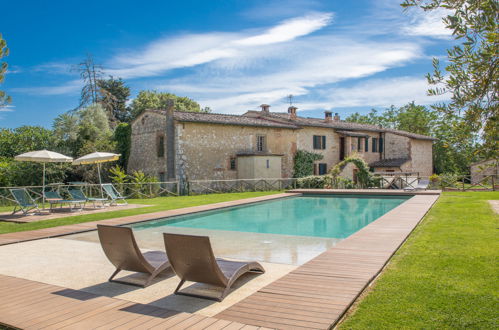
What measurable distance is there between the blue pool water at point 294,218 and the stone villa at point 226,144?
7299mm

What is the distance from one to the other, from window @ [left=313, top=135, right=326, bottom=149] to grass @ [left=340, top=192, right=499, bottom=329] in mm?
22657

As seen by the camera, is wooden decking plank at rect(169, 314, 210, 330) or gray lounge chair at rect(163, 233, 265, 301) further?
gray lounge chair at rect(163, 233, 265, 301)

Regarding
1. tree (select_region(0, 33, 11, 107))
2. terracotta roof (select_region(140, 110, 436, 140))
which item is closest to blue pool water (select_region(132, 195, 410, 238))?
tree (select_region(0, 33, 11, 107))

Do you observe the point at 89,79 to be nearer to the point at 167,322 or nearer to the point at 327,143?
the point at 327,143

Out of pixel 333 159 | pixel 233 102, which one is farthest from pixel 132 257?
pixel 233 102

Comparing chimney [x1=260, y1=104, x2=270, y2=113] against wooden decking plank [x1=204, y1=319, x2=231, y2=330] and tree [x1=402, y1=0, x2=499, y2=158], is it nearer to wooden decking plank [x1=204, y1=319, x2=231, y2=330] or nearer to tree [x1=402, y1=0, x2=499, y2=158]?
tree [x1=402, y1=0, x2=499, y2=158]

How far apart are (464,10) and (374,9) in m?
3.30

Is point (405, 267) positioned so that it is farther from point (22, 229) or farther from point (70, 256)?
point (22, 229)

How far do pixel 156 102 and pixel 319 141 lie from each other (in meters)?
19.9

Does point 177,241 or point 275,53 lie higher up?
point 275,53

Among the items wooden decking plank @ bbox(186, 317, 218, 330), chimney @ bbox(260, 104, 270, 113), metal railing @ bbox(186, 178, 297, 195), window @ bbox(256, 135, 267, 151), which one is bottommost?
wooden decking plank @ bbox(186, 317, 218, 330)

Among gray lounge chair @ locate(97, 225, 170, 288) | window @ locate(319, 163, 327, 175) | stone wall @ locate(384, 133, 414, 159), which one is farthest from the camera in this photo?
stone wall @ locate(384, 133, 414, 159)

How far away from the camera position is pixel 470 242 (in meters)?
7.16

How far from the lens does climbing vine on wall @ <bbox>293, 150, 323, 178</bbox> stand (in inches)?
1127
